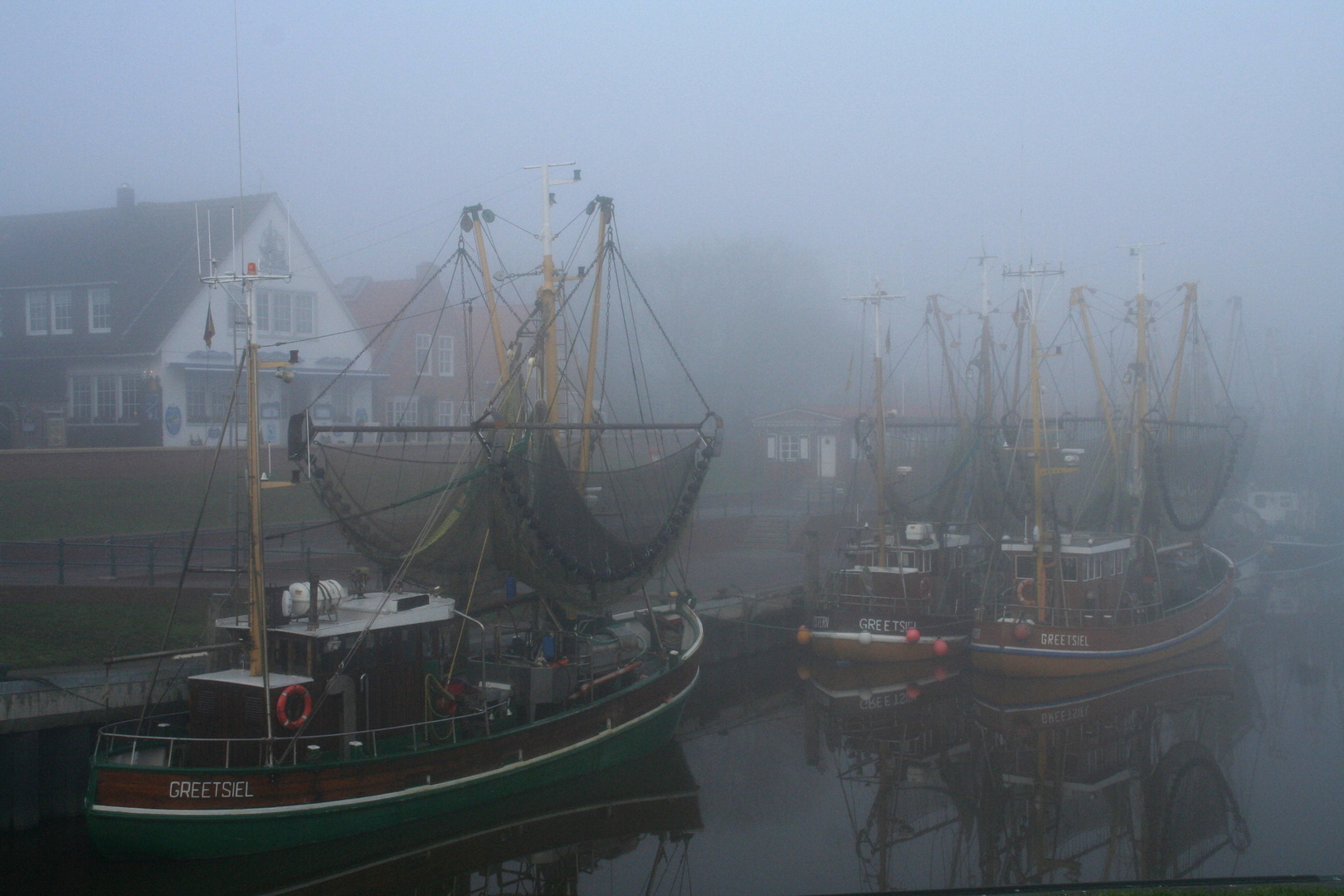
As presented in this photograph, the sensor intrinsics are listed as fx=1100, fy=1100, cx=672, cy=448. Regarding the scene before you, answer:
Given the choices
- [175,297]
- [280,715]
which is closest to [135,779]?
[280,715]

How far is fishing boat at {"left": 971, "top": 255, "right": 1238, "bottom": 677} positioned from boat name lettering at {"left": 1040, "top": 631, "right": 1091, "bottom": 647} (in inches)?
0.7

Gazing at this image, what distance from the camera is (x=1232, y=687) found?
25312 millimetres

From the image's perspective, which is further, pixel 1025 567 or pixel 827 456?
pixel 827 456

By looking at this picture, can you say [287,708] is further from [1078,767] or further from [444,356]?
[444,356]

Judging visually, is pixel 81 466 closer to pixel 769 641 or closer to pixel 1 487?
pixel 1 487

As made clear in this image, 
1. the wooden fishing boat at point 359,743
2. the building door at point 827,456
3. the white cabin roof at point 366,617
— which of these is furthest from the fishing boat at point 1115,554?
the building door at point 827,456

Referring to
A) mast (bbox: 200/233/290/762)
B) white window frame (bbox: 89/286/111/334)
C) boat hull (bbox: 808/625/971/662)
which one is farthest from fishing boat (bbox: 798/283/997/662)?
white window frame (bbox: 89/286/111/334)

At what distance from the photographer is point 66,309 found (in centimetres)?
3794

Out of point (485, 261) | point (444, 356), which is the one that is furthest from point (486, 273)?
point (444, 356)

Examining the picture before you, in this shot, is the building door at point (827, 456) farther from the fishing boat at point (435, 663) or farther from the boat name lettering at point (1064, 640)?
the fishing boat at point (435, 663)

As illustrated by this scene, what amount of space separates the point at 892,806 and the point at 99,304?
106 ft

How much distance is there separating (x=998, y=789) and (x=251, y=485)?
41.3 ft

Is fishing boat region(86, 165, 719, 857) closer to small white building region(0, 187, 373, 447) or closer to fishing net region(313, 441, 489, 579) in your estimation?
fishing net region(313, 441, 489, 579)

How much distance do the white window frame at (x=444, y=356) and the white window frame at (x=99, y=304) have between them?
515 inches
